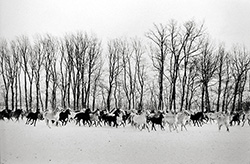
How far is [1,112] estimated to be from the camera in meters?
24.4

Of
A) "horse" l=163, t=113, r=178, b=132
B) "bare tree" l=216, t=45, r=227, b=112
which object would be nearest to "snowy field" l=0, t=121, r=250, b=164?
"horse" l=163, t=113, r=178, b=132

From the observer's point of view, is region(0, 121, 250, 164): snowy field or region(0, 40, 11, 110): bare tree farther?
region(0, 40, 11, 110): bare tree

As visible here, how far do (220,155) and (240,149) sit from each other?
4.54 ft

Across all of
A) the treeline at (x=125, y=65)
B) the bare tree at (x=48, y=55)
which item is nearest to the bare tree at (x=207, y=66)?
the treeline at (x=125, y=65)

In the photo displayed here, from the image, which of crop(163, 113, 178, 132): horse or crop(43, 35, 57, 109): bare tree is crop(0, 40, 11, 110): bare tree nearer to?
crop(43, 35, 57, 109): bare tree

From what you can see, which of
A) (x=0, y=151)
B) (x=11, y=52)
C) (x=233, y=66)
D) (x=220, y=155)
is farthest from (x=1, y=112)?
(x=233, y=66)

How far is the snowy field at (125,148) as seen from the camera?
11.6 m

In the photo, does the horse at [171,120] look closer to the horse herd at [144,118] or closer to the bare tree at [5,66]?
the horse herd at [144,118]

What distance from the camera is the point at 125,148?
12.4m

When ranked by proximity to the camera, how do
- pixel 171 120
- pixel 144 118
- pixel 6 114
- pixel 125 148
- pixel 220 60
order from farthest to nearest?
pixel 220 60 < pixel 6 114 < pixel 144 118 < pixel 171 120 < pixel 125 148

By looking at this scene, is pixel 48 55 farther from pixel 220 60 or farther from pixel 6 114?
pixel 220 60

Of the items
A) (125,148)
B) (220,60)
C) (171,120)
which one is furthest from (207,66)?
(125,148)

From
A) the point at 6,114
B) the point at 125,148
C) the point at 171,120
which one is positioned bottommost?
the point at 125,148

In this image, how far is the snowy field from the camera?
456 inches
